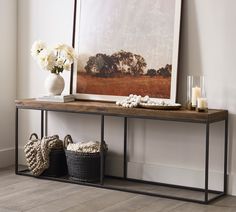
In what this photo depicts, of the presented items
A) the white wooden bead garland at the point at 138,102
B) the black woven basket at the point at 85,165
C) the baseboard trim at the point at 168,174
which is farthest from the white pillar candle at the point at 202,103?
the black woven basket at the point at 85,165

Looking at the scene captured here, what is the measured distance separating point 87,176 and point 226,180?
3.69 feet

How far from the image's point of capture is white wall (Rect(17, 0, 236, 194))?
419cm

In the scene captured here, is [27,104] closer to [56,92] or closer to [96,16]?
[56,92]

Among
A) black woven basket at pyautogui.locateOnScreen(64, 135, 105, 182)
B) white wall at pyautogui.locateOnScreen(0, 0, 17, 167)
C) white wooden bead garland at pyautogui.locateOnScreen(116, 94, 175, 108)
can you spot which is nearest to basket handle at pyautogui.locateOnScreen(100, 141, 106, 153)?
black woven basket at pyautogui.locateOnScreen(64, 135, 105, 182)

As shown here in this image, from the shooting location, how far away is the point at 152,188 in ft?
14.4

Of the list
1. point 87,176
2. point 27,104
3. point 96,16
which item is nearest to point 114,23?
point 96,16

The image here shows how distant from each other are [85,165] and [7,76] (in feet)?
4.24

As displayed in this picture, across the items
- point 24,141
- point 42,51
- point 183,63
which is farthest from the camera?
point 24,141

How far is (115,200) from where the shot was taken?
13.2 feet

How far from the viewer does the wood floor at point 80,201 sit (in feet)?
12.5

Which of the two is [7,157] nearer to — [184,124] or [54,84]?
[54,84]

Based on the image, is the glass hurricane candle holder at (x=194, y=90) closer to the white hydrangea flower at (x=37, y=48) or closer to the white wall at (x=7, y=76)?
the white hydrangea flower at (x=37, y=48)

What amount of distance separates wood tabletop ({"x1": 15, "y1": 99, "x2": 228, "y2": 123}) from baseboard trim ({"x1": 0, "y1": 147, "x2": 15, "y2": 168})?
0.65 m

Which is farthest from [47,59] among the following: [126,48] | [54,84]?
[126,48]
